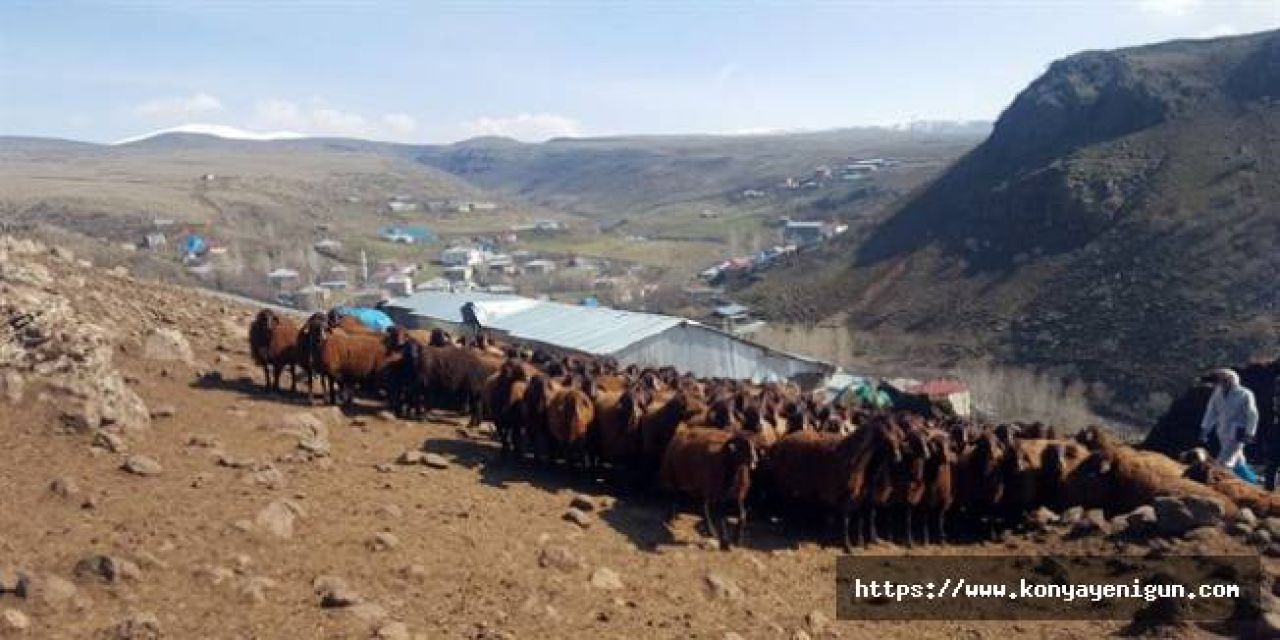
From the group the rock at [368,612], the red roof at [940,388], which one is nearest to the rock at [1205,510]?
the rock at [368,612]

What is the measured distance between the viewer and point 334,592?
23.4 feet

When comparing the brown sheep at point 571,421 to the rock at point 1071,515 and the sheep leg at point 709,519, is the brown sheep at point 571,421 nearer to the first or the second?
the sheep leg at point 709,519

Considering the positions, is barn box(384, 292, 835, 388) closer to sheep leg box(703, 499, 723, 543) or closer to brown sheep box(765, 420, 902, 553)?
brown sheep box(765, 420, 902, 553)

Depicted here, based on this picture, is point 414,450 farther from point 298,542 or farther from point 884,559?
point 884,559

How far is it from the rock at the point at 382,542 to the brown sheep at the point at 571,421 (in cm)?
415

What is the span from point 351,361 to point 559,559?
22.7ft

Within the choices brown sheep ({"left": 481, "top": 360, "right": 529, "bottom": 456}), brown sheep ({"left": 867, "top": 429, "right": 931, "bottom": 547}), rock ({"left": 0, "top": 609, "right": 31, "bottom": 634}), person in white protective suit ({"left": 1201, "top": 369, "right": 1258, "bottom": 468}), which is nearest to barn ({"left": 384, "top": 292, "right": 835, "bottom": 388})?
brown sheep ({"left": 481, "top": 360, "right": 529, "bottom": 456})

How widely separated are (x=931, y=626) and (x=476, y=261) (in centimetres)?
8569

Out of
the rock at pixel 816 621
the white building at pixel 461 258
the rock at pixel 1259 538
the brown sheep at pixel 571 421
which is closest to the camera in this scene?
the rock at pixel 816 621

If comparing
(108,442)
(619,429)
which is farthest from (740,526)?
(108,442)

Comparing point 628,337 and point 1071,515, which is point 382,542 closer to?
point 1071,515

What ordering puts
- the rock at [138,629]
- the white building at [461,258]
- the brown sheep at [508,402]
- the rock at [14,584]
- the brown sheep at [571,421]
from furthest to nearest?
the white building at [461,258] < the brown sheep at [508,402] < the brown sheep at [571,421] < the rock at [14,584] < the rock at [138,629]

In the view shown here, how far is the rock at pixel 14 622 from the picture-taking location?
6113 millimetres

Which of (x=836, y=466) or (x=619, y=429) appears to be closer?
(x=836, y=466)
